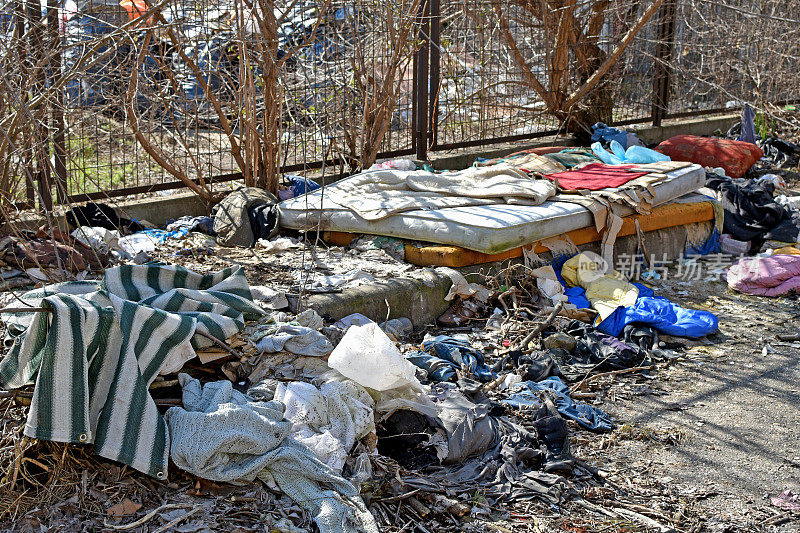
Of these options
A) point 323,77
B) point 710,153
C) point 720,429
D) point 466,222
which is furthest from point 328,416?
point 710,153

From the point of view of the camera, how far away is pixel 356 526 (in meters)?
2.91

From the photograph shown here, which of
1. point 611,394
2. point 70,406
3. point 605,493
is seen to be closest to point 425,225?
point 611,394

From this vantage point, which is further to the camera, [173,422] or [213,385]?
[213,385]

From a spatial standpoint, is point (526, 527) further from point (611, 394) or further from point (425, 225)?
point (425, 225)

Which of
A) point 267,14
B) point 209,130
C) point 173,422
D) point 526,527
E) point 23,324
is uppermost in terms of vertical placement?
point 267,14

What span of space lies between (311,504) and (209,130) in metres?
4.14

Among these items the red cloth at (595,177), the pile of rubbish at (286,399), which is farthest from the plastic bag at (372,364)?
the red cloth at (595,177)

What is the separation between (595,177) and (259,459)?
444cm

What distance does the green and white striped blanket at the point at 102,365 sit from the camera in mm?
2982

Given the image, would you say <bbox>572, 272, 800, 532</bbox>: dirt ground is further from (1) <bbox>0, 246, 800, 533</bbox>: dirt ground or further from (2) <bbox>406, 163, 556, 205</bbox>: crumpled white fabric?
(2) <bbox>406, 163, 556, 205</bbox>: crumpled white fabric

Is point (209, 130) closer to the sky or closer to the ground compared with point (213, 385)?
closer to the sky

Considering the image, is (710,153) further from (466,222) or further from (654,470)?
(654,470)

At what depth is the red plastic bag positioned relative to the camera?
27.7 ft

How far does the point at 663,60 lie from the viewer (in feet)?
33.1
